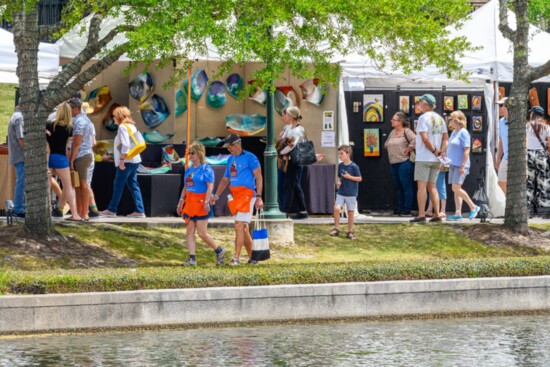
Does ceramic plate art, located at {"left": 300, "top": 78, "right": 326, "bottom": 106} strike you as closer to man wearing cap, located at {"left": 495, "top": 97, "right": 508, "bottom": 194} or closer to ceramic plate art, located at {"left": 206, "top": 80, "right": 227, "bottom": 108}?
ceramic plate art, located at {"left": 206, "top": 80, "right": 227, "bottom": 108}

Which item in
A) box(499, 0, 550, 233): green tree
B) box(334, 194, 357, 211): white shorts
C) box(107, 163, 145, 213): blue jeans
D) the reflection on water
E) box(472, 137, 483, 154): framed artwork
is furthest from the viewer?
box(472, 137, 483, 154): framed artwork

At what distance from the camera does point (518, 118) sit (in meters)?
19.2

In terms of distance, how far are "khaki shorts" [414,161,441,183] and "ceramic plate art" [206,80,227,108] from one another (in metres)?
4.36

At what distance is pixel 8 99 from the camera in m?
40.8

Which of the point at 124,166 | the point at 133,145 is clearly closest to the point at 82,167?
the point at 124,166

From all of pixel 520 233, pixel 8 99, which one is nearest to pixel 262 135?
pixel 520 233

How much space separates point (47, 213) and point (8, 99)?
A: 2530 cm

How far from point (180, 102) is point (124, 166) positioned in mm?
3542

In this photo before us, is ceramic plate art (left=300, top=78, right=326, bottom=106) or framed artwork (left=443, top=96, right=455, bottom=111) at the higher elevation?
ceramic plate art (left=300, top=78, right=326, bottom=106)

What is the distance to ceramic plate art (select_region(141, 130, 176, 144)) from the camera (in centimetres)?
2225

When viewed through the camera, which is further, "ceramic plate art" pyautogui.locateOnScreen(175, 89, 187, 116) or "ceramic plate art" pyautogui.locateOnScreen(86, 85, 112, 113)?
"ceramic plate art" pyautogui.locateOnScreen(86, 85, 112, 113)

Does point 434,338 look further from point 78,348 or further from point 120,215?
point 120,215

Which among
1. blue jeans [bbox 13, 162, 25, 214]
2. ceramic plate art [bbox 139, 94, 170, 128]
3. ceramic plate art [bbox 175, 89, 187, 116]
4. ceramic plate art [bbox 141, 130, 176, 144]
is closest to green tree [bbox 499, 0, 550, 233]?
ceramic plate art [bbox 175, 89, 187, 116]

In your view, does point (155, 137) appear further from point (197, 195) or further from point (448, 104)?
point (197, 195)
